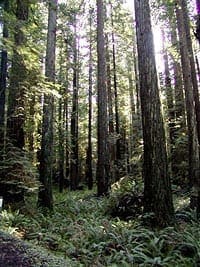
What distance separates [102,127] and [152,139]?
24.1 feet

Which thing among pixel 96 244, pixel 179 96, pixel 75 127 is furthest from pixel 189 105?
pixel 75 127

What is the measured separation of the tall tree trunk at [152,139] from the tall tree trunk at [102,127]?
6783mm

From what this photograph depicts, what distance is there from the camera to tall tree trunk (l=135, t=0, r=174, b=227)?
26.2 feet

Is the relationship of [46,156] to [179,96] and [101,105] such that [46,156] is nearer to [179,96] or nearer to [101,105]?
[101,105]

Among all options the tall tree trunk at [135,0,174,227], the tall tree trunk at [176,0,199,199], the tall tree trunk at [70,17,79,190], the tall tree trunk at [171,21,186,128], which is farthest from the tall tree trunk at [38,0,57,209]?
the tall tree trunk at [70,17,79,190]

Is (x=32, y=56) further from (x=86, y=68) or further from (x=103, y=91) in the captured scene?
(x=86, y=68)

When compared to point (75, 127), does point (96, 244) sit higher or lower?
lower

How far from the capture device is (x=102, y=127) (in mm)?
15414

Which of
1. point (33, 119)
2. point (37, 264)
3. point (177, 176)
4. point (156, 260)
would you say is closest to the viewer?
point (37, 264)

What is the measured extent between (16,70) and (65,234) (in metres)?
5.55

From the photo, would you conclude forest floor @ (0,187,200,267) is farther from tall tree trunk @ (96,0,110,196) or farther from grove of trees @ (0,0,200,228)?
tall tree trunk @ (96,0,110,196)

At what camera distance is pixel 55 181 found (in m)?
31.9

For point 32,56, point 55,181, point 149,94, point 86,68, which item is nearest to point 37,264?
point 149,94

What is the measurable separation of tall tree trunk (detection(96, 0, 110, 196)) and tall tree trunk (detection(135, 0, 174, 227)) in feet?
22.3
